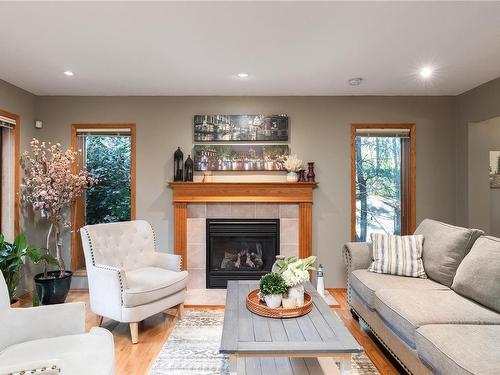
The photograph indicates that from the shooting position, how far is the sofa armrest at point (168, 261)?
3459 mm

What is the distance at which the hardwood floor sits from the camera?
8.16 ft

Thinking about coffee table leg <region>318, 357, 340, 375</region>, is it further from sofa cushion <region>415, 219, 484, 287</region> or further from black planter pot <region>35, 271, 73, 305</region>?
black planter pot <region>35, 271, 73, 305</region>

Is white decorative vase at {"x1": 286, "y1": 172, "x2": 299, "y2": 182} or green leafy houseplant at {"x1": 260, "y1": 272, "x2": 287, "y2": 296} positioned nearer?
green leafy houseplant at {"x1": 260, "y1": 272, "x2": 287, "y2": 296}

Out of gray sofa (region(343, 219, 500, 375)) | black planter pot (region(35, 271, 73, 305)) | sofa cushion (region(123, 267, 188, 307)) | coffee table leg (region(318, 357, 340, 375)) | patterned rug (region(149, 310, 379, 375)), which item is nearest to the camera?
gray sofa (region(343, 219, 500, 375))

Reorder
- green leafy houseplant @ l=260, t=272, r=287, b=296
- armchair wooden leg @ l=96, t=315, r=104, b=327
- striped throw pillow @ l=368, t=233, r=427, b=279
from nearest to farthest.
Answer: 1. green leafy houseplant @ l=260, t=272, r=287, b=296
2. striped throw pillow @ l=368, t=233, r=427, b=279
3. armchair wooden leg @ l=96, t=315, r=104, b=327

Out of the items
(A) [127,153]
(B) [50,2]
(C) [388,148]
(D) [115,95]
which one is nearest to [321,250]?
(C) [388,148]

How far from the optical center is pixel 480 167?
4176 mm

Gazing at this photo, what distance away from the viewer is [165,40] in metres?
2.69

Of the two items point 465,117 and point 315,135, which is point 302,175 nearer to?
point 315,135

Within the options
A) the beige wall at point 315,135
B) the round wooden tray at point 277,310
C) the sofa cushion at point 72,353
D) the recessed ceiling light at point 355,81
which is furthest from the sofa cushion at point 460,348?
the recessed ceiling light at point 355,81

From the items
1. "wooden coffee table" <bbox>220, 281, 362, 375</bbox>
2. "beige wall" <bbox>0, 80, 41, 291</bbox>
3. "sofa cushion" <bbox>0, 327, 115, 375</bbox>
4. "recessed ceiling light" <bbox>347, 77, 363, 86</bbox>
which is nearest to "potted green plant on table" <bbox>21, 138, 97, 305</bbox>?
"beige wall" <bbox>0, 80, 41, 291</bbox>

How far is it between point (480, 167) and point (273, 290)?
3.50m

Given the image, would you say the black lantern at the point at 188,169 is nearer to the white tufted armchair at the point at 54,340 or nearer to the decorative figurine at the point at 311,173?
the decorative figurine at the point at 311,173

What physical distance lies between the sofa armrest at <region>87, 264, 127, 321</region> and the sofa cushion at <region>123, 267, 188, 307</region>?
3.2 inches
